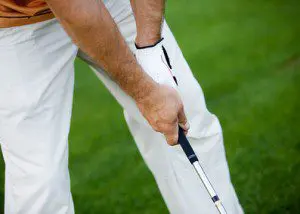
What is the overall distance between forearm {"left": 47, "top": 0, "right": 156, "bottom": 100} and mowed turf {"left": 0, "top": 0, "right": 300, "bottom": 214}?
108 cm

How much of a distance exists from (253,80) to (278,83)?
0.15 m

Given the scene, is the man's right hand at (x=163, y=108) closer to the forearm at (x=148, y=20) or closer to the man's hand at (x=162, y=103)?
the man's hand at (x=162, y=103)

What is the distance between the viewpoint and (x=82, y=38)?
2.09 metres

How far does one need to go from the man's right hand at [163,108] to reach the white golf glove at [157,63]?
103mm

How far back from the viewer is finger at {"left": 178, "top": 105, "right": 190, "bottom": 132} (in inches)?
92.6

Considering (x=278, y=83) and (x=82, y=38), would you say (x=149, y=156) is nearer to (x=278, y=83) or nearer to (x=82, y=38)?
(x=82, y=38)

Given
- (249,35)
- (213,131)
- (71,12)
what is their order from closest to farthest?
(71,12) → (213,131) → (249,35)

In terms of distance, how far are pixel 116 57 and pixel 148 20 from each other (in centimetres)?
37

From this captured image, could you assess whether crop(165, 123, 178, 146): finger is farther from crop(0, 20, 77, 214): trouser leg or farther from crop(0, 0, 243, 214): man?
crop(0, 20, 77, 214): trouser leg

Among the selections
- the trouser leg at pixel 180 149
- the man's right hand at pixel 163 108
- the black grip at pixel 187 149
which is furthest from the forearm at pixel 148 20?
the black grip at pixel 187 149

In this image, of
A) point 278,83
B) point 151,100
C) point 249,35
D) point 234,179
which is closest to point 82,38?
point 151,100

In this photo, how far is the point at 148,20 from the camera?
2473 mm

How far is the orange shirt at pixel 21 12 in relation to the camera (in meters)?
2.36

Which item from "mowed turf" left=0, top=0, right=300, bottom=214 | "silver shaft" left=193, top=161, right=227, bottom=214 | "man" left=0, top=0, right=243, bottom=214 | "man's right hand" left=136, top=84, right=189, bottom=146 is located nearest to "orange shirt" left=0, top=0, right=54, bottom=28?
"man" left=0, top=0, right=243, bottom=214
